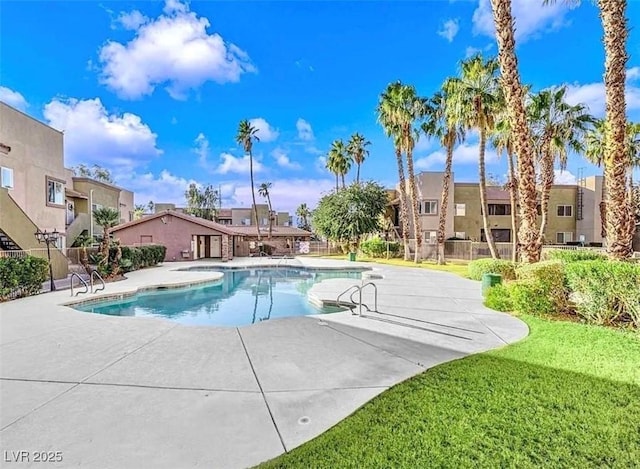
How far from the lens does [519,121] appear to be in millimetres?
10953

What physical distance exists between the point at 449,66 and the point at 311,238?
2651cm

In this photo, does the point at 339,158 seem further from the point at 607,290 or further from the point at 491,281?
the point at 607,290

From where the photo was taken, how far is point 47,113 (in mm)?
21328

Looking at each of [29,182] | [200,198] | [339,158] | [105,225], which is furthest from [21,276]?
[200,198]

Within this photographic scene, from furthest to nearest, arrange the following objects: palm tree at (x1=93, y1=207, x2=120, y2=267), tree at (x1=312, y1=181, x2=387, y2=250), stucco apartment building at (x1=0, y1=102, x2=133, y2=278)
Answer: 1. tree at (x1=312, y1=181, x2=387, y2=250)
2. palm tree at (x1=93, y1=207, x2=120, y2=267)
3. stucco apartment building at (x1=0, y1=102, x2=133, y2=278)

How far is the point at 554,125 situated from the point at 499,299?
15004mm

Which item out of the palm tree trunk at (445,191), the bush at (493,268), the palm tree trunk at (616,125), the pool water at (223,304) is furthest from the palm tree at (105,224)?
the palm tree trunk at (445,191)

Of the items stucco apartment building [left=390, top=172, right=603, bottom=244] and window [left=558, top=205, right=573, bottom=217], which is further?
window [left=558, top=205, right=573, bottom=217]

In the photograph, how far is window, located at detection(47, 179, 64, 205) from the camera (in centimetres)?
1897

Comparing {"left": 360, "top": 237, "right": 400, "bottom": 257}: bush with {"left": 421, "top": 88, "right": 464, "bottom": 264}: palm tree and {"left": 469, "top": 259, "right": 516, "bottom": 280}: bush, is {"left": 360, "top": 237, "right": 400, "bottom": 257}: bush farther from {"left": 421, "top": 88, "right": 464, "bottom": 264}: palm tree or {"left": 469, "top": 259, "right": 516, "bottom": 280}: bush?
{"left": 469, "top": 259, "right": 516, "bottom": 280}: bush

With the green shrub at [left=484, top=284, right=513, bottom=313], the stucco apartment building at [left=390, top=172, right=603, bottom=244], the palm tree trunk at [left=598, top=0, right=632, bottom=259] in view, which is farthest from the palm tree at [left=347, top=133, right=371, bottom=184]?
the palm tree trunk at [left=598, top=0, right=632, bottom=259]

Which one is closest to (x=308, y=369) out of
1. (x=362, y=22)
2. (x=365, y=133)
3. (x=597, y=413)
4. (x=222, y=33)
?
(x=597, y=413)

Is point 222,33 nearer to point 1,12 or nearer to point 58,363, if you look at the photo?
point 1,12

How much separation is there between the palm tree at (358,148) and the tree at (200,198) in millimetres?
31442
